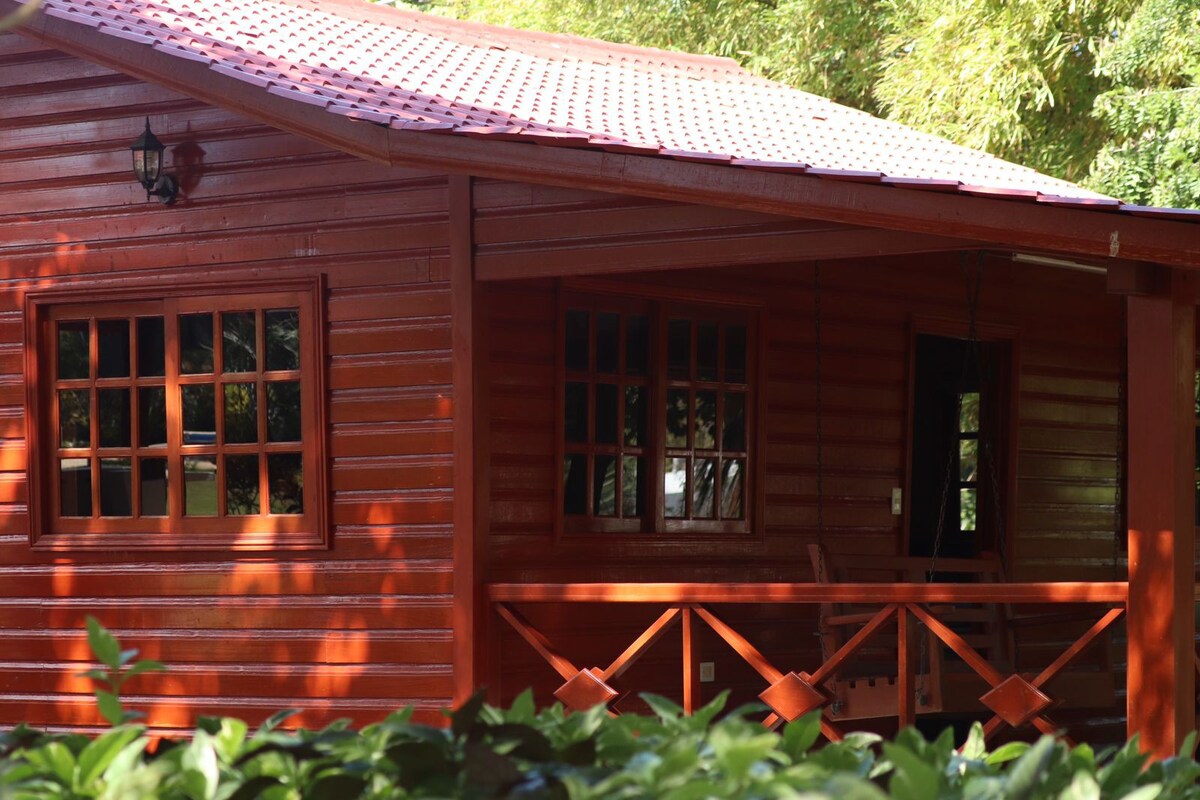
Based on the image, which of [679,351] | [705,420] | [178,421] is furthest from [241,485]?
[705,420]

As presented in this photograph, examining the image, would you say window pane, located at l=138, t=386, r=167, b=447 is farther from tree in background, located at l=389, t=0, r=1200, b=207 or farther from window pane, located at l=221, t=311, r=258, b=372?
tree in background, located at l=389, t=0, r=1200, b=207

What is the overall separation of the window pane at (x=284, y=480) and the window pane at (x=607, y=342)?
5.48 feet

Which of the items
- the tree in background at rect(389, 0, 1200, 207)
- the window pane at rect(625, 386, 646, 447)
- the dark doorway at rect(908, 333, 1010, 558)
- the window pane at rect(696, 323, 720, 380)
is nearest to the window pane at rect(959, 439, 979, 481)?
the tree in background at rect(389, 0, 1200, 207)

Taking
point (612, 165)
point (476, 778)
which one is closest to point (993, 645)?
point (612, 165)

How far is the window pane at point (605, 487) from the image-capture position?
802cm

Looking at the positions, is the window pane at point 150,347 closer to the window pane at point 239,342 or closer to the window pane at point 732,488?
the window pane at point 239,342

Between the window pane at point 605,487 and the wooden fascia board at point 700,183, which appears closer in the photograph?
the wooden fascia board at point 700,183

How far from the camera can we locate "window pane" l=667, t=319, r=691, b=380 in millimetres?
8281

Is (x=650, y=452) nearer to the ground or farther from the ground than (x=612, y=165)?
nearer to the ground

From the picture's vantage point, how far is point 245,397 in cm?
750

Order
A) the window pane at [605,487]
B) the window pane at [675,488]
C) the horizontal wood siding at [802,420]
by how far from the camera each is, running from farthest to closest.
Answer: the window pane at [675,488]
the window pane at [605,487]
the horizontal wood siding at [802,420]

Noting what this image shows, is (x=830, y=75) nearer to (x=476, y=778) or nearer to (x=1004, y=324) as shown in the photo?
(x=1004, y=324)

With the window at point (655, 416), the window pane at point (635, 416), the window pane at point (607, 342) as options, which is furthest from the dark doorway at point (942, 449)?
the window pane at point (607, 342)

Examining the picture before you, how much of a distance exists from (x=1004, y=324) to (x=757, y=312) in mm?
2188
